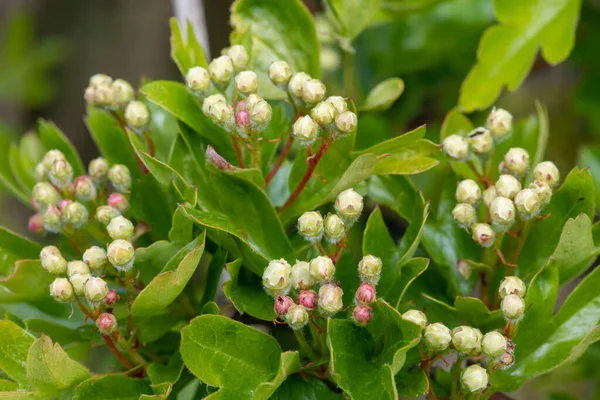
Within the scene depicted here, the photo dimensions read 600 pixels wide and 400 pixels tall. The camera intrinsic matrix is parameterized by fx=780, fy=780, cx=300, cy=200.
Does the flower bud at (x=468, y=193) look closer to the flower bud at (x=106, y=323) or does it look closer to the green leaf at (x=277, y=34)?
the green leaf at (x=277, y=34)

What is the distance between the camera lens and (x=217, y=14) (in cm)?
246

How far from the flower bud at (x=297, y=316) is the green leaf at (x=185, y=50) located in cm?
37

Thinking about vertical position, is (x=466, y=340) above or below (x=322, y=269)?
below

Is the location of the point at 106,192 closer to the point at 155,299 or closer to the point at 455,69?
the point at 155,299

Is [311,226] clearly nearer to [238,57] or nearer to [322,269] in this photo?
[322,269]

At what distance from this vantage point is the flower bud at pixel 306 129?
2.93ft

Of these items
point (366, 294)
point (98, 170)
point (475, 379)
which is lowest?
point (475, 379)

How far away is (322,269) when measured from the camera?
32.9 inches

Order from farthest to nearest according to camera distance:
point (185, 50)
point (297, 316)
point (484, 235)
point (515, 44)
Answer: point (515, 44)
point (185, 50)
point (484, 235)
point (297, 316)

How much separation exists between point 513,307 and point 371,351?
0.17 metres

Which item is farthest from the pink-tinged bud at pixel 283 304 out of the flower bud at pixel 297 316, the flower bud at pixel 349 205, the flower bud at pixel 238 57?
the flower bud at pixel 238 57

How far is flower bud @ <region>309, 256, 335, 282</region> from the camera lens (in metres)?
0.84

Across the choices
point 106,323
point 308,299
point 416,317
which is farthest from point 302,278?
point 106,323

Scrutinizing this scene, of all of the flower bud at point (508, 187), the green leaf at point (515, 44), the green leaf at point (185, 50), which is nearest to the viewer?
the flower bud at point (508, 187)
